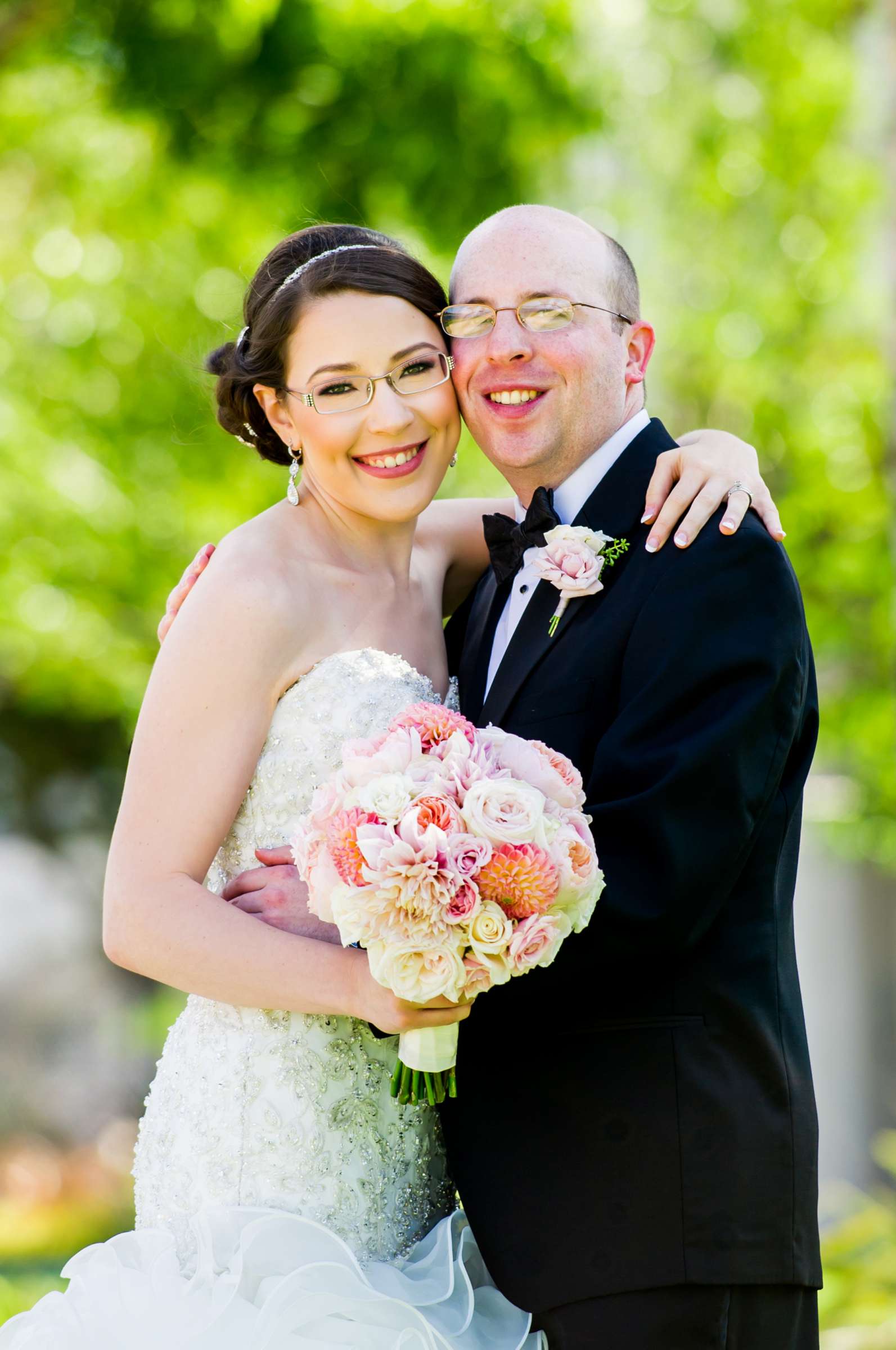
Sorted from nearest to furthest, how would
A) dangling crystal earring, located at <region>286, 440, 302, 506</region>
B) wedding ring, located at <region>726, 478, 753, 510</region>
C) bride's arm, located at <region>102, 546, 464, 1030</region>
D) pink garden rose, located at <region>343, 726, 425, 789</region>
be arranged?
pink garden rose, located at <region>343, 726, 425, 789</region>
bride's arm, located at <region>102, 546, 464, 1030</region>
wedding ring, located at <region>726, 478, 753, 510</region>
dangling crystal earring, located at <region>286, 440, 302, 506</region>

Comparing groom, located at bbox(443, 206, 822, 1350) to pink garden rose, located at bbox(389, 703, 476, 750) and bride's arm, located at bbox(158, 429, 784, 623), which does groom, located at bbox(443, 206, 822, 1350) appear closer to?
bride's arm, located at bbox(158, 429, 784, 623)

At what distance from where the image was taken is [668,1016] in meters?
2.61

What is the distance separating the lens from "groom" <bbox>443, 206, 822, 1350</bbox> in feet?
8.18

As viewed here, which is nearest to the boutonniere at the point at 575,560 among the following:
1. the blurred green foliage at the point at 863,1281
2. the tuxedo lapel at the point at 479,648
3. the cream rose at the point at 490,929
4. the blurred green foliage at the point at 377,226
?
the tuxedo lapel at the point at 479,648

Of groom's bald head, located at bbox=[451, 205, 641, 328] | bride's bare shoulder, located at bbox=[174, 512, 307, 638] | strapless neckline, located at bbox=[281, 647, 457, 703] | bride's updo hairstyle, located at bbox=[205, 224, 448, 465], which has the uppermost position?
groom's bald head, located at bbox=[451, 205, 641, 328]

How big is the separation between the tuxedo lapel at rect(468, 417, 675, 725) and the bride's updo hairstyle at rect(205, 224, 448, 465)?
62cm

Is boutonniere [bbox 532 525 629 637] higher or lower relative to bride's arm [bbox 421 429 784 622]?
lower

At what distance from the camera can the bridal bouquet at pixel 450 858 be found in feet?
6.82

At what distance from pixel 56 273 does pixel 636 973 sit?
7165 millimetres

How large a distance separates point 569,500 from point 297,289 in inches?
31.1

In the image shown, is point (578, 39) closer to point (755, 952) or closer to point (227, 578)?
point (227, 578)

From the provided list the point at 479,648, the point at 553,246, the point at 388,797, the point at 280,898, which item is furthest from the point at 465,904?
the point at 553,246

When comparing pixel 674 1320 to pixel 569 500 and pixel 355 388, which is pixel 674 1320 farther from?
pixel 355 388

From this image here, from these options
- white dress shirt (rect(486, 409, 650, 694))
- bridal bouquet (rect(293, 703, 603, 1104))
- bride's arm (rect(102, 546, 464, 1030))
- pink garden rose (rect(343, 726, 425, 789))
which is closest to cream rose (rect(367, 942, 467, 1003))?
bridal bouquet (rect(293, 703, 603, 1104))
